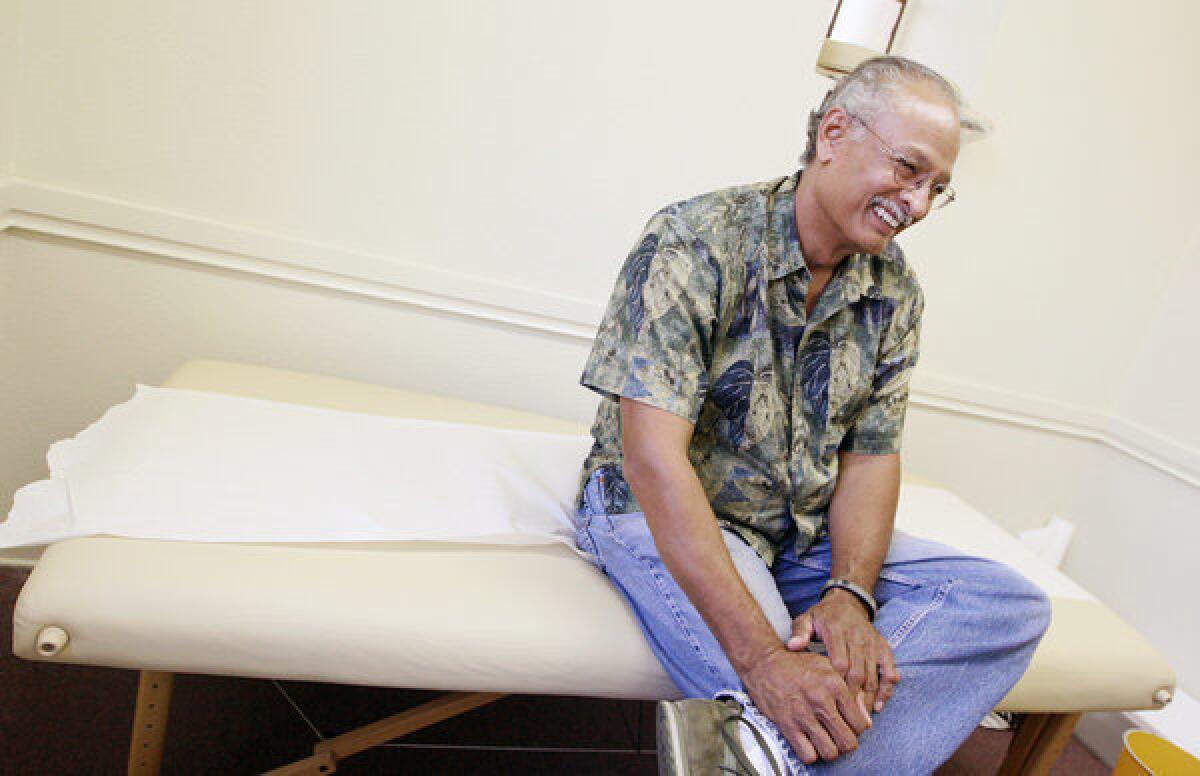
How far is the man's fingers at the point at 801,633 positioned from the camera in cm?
116

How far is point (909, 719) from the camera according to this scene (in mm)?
1146

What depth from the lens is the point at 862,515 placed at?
1.40 m

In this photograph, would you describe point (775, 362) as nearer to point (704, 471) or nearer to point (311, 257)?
point (704, 471)

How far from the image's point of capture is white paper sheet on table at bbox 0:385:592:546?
4.07 feet

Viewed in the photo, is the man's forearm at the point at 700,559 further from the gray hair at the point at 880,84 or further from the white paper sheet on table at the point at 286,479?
the gray hair at the point at 880,84

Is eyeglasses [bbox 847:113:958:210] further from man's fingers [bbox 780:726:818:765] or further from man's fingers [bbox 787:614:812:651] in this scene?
man's fingers [bbox 780:726:818:765]

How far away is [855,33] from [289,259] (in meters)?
1.47

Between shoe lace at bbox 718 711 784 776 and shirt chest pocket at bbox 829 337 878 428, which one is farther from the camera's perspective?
shirt chest pocket at bbox 829 337 878 428

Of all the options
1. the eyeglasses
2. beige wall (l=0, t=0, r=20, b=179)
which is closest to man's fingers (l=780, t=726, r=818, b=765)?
the eyeglasses

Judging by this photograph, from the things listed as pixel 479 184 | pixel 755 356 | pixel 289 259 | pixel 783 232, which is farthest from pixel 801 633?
pixel 289 259

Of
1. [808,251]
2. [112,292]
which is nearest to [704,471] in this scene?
[808,251]

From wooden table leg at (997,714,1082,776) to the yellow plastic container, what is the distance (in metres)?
0.14

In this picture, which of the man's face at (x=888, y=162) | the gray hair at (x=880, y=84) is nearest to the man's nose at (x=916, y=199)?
the man's face at (x=888, y=162)

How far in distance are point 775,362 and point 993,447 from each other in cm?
152
